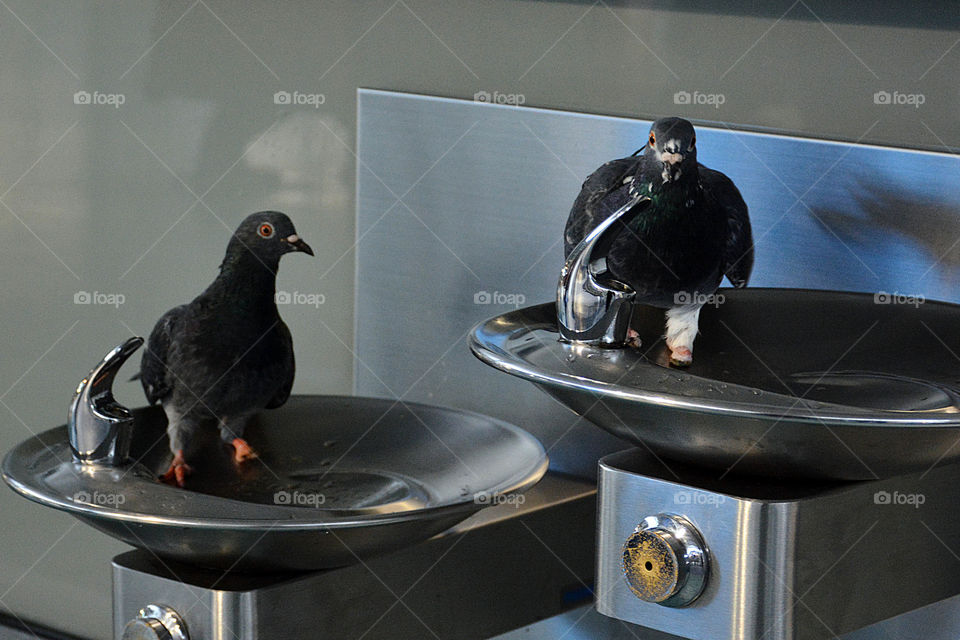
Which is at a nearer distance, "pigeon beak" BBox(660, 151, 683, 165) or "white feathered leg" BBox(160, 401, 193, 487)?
"pigeon beak" BBox(660, 151, 683, 165)

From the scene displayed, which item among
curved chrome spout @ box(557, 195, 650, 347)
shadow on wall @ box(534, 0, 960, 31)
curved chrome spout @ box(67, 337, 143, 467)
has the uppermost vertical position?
shadow on wall @ box(534, 0, 960, 31)

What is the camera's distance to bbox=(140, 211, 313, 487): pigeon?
126cm

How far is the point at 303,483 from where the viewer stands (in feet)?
4.18

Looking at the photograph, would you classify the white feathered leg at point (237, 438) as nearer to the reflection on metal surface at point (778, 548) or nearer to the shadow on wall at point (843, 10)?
the reflection on metal surface at point (778, 548)

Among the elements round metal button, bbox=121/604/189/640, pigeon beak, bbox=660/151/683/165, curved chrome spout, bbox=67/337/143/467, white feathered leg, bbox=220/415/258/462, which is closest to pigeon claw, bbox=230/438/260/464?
white feathered leg, bbox=220/415/258/462

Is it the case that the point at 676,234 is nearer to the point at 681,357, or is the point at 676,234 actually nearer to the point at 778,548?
the point at 681,357

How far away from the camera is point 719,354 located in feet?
3.73

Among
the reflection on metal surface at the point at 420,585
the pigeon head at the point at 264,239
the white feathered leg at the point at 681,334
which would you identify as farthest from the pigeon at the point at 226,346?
the white feathered leg at the point at 681,334

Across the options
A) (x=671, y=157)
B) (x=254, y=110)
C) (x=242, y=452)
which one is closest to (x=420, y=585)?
(x=242, y=452)

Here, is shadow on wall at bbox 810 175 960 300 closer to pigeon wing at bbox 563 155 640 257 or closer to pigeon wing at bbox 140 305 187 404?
pigeon wing at bbox 563 155 640 257

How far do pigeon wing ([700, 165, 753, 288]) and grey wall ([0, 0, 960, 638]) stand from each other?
221 millimetres

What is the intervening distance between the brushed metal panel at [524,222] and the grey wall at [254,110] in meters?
0.03

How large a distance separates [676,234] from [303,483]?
1.60 feet

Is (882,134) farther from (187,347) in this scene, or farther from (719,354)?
(187,347)
